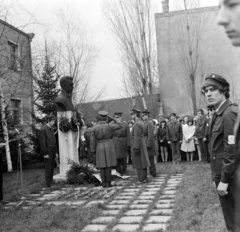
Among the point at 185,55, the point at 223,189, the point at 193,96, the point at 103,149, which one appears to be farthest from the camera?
the point at 185,55

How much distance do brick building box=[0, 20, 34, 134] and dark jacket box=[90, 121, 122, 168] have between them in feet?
11.9

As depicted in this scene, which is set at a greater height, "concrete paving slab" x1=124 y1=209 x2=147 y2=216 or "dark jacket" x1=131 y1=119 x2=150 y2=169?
"dark jacket" x1=131 y1=119 x2=150 y2=169

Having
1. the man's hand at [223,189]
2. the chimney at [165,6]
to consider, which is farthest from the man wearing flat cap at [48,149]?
the chimney at [165,6]

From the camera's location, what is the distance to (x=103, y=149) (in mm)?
9328

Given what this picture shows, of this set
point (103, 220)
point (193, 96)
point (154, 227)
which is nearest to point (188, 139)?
point (193, 96)

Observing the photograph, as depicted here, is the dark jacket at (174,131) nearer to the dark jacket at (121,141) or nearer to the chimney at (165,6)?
the dark jacket at (121,141)

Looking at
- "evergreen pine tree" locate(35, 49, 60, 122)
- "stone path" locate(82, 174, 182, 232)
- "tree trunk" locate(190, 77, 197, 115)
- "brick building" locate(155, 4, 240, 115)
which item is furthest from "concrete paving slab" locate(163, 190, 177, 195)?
"brick building" locate(155, 4, 240, 115)

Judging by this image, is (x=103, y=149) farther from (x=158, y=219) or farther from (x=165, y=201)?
(x=158, y=219)

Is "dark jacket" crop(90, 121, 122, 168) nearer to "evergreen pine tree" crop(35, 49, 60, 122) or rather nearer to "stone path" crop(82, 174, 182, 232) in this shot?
"stone path" crop(82, 174, 182, 232)

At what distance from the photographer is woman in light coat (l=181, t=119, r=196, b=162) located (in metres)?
14.7

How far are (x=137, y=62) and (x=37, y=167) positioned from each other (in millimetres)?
8809

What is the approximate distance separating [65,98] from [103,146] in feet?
7.77

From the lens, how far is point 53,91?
16719 millimetres

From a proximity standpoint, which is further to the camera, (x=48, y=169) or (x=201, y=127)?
(x=201, y=127)
